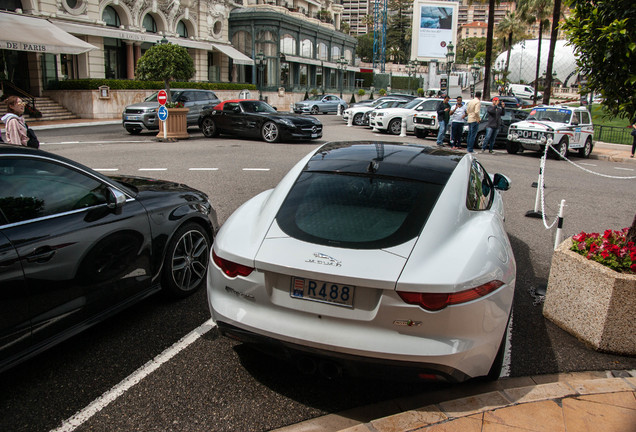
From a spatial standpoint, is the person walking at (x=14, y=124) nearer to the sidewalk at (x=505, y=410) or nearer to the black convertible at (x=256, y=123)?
the sidewalk at (x=505, y=410)

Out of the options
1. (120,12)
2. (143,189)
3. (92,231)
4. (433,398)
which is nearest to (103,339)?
(92,231)

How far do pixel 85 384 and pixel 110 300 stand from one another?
0.63 m

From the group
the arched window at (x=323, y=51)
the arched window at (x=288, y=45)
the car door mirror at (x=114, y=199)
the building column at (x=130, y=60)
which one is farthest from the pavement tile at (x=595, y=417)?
the arched window at (x=323, y=51)

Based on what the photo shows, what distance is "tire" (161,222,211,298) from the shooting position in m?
4.38

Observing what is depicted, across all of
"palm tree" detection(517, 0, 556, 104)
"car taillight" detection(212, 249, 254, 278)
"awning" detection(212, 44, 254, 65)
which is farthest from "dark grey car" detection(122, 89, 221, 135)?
"palm tree" detection(517, 0, 556, 104)

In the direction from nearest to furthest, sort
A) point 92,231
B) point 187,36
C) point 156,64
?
point 92,231 → point 156,64 → point 187,36

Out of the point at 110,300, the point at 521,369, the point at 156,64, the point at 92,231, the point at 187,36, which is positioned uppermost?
the point at 187,36

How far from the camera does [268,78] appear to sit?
162 feet

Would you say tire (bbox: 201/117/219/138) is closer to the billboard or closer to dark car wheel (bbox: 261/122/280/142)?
dark car wheel (bbox: 261/122/280/142)

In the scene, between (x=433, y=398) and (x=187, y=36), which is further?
(x=187, y=36)

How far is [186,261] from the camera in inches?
181

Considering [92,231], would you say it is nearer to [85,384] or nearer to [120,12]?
[85,384]

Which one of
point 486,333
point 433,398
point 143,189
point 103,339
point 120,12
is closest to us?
point 486,333

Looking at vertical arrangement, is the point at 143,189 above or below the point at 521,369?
above
